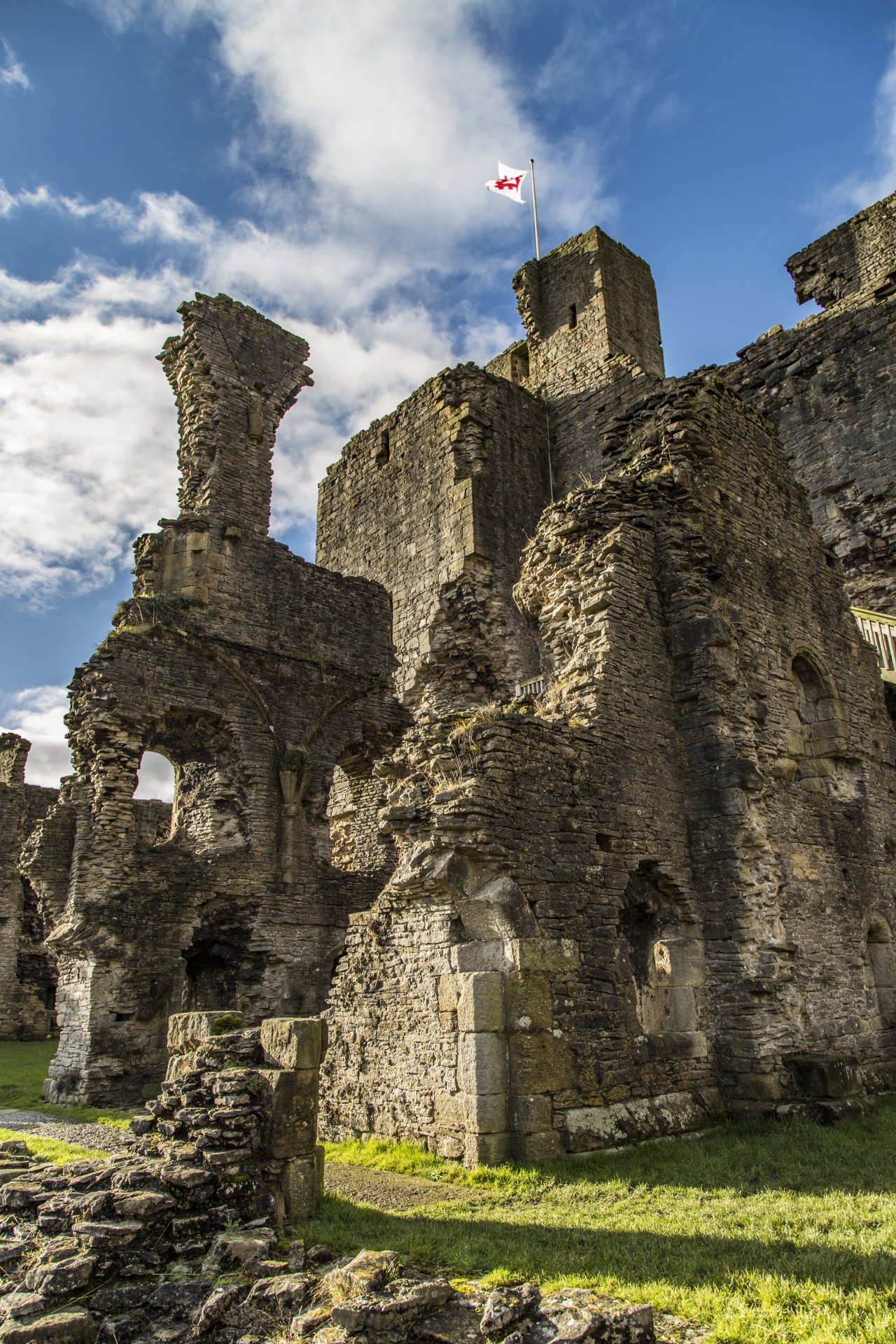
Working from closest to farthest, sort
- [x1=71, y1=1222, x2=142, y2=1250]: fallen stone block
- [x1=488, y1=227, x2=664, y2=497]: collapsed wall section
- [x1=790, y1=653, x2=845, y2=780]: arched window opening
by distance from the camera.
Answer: [x1=71, y1=1222, x2=142, y2=1250]: fallen stone block → [x1=790, y1=653, x2=845, y2=780]: arched window opening → [x1=488, y1=227, x2=664, y2=497]: collapsed wall section

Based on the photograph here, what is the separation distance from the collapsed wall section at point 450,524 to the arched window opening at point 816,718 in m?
6.67

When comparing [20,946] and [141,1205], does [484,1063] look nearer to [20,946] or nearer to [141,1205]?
[141,1205]

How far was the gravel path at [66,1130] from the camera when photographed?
28.2 ft

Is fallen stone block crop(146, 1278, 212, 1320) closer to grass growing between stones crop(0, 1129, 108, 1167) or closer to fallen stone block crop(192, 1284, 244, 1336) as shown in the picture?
fallen stone block crop(192, 1284, 244, 1336)

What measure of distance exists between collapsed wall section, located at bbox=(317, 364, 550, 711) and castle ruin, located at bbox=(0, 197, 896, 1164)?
3.7 inches

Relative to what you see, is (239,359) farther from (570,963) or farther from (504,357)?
(570,963)

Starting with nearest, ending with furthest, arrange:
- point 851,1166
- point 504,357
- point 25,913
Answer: point 851,1166 → point 25,913 → point 504,357

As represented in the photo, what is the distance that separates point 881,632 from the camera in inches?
609

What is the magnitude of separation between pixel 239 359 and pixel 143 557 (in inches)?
181

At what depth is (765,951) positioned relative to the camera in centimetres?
913

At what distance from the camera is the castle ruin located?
7.90 m

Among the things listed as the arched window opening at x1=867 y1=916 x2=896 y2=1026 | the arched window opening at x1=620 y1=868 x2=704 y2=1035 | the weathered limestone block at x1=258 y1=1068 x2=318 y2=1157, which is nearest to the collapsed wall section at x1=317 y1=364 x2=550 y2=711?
the arched window opening at x1=867 y1=916 x2=896 y2=1026

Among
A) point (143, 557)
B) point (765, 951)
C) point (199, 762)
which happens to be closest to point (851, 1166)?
point (765, 951)

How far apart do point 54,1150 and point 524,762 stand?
537 centimetres
